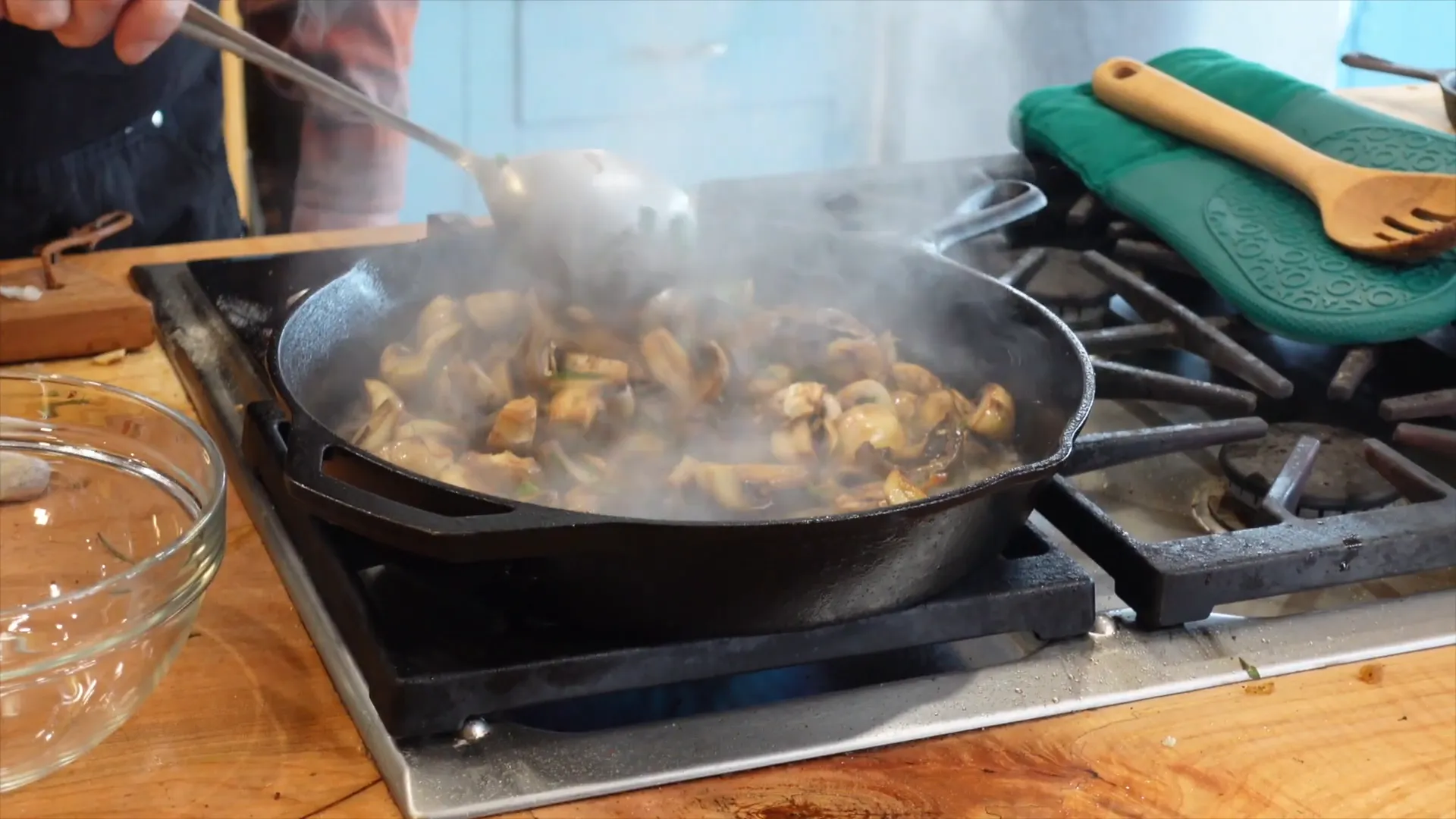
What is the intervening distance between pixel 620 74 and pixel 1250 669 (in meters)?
2.30

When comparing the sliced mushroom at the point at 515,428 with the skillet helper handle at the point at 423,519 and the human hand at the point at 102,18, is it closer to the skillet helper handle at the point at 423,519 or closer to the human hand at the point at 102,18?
the skillet helper handle at the point at 423,519

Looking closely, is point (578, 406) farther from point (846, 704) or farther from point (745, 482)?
point (846, 704)

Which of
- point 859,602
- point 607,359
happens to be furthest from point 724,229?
point 859,602

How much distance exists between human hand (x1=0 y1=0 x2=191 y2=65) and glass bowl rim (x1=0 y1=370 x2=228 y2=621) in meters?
0.28

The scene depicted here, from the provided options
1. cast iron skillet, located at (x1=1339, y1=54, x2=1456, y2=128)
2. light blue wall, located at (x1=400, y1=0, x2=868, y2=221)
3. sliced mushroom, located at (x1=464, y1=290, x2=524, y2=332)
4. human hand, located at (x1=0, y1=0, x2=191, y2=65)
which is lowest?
light blue wall, located at (x1=400, y1=0, x2=868, y2=221)

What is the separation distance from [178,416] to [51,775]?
0.23m

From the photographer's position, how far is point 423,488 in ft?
2.20

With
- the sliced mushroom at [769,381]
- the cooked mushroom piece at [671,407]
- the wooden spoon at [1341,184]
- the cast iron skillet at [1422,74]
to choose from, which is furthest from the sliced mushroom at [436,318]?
the cast iron skillet at [1422,74]

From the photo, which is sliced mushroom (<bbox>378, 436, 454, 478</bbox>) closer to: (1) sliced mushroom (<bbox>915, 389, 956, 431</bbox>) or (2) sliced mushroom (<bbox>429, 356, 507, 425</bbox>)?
(2) sliced mushroom (<bbox>429, 356, 507, 425</bbox>)

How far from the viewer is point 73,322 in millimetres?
1083

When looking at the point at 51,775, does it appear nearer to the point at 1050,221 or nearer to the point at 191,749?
the point at 191,749

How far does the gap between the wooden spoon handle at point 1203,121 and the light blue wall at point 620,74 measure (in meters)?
1.06

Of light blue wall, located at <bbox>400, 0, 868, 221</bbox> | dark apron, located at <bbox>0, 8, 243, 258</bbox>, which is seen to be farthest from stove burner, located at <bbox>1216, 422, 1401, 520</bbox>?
light blue wall, located at <bbox>400, 0, 868, 221</bbox>

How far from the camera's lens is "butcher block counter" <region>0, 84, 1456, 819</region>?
667mm
